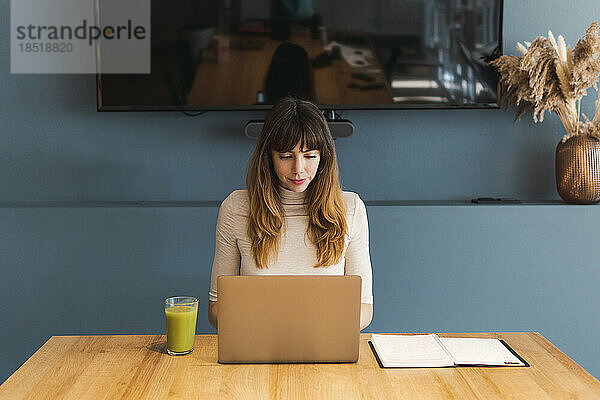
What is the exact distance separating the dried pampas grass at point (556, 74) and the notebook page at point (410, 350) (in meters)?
1.28

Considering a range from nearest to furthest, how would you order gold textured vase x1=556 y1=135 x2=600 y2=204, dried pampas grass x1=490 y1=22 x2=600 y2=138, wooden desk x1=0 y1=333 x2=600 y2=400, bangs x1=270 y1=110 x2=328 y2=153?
wooden desk x1=0 y1=333 x2=600 y2=400 < bangs x1=270 y1=110 x2=328 y2=153 < dried pampas grass x1=490 y1=22 x2=600 y2=138 < gold textured vase x1=556 y1=135 x2=600 y2=204

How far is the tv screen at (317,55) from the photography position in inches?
96.0

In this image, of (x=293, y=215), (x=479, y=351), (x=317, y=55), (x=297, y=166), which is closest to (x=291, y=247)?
(x=293, y=215)

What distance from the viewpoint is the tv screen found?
2.44 meters

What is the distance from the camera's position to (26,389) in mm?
1159

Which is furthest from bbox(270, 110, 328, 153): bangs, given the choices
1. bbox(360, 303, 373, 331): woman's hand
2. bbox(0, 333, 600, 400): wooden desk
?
bbox(0, 333, 600, 400): wooden desk

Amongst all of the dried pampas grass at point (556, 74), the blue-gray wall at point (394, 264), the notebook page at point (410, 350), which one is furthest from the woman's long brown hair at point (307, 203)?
the dried pampas grass at point (556, 74)

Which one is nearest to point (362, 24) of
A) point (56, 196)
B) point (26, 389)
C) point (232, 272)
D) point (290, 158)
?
point (290, 158)

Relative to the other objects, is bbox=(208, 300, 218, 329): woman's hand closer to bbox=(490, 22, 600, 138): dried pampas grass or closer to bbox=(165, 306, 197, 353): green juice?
bbox=(165, 306, 197, 353): green juice

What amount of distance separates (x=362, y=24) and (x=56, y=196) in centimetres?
143

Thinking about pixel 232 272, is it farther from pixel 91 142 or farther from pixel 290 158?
pixel 91 142

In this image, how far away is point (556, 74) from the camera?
2.36m

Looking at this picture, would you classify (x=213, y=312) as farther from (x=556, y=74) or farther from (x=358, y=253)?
(x=556, y=74)

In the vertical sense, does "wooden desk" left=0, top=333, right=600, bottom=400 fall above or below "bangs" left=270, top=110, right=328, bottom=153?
below
